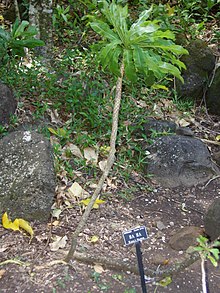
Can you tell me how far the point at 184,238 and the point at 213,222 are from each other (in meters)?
0.24

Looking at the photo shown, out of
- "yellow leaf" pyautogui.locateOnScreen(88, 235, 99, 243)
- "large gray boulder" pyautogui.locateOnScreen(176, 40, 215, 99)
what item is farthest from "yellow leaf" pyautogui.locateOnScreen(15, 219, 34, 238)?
"large gray boulder" pyautogui.locateOnScreen(176, 40, 215, 99)

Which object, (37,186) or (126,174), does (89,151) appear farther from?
(37,186)

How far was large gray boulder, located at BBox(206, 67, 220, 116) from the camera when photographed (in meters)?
5.43

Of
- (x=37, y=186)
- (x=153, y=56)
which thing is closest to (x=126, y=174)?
(x=37, y=186)

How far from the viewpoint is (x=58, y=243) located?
3.16 meters

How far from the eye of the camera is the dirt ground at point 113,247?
2.81 meters

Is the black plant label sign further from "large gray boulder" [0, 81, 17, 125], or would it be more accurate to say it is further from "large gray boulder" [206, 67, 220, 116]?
"large gray boulder" [206, 67, 220, 116]

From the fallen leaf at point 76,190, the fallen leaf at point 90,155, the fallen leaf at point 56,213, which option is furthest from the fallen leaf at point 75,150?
the fallen leaf at point 56,213

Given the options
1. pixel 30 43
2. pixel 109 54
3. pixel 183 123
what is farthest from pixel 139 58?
pixel 183 123

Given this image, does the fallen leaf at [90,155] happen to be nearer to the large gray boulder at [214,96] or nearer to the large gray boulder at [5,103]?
the large gray boulder at [5,103]

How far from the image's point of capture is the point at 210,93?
5477 mm

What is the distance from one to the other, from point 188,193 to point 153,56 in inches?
73.7

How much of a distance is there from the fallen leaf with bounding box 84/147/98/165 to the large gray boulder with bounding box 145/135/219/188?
0.48m

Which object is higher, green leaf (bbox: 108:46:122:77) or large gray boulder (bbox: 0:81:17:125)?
green leaf (bbox: 108:46:122:77)
